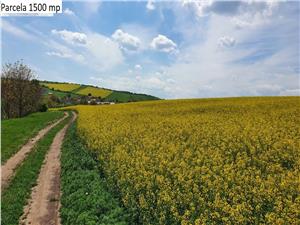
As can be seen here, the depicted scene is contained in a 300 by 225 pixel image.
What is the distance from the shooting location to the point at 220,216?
321 inches

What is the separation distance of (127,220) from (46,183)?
26.2ft

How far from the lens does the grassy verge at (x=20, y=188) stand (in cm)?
1405

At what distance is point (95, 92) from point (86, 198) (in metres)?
138

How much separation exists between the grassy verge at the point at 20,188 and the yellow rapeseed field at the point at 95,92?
12124cm

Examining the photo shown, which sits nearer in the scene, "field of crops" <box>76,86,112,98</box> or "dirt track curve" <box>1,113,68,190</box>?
"dirt track curve" <box>1,113,68,190</box>

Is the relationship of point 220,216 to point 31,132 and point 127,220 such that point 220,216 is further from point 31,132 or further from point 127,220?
point 31,132

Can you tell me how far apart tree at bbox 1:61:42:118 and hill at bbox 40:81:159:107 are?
151ft

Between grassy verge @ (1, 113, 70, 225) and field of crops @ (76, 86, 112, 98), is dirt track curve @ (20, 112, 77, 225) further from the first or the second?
field of crops @ (76, 86, 112, 98)

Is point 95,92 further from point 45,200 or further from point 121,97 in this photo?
point 45,200

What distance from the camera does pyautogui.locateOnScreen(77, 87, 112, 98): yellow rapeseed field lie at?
146 metres

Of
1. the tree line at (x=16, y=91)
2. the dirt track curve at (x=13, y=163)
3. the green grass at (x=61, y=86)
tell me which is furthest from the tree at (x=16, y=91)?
the green grass at (x=61, y=86)

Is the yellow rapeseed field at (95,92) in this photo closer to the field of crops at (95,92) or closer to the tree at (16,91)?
the field of crops at (95,92)

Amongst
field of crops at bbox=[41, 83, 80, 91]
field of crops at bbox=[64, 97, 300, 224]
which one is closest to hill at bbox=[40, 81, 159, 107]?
field of crops at bbox=[41, 83, 80, 91]

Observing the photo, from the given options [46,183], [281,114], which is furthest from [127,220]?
[281,114]
